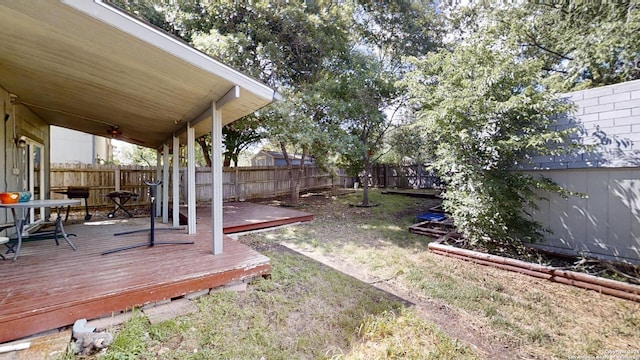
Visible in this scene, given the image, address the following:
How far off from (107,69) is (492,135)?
5.62 metres

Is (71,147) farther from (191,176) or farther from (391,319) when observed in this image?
(391,319)

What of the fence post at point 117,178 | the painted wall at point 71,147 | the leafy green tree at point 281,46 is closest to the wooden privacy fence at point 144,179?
the fence post at point 117,178

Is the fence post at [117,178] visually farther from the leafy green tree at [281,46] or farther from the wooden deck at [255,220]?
the leafy green tree at [281,46]

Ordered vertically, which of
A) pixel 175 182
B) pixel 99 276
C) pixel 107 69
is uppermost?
pixel 107 69

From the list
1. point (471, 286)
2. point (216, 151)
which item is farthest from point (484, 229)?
point (216, 151)

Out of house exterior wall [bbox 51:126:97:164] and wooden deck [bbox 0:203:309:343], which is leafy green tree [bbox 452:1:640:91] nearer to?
wooden deck [bbox 0:203:309:343]

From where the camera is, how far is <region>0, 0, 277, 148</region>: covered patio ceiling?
6.91 feet

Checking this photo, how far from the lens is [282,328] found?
252cm

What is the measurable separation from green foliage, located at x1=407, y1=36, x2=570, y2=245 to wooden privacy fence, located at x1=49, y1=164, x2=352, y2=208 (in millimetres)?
7915

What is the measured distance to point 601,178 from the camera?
4098mm

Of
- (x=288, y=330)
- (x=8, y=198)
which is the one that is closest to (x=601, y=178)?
(x=288, y=330)

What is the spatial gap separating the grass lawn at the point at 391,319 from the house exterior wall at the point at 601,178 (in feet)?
4.54

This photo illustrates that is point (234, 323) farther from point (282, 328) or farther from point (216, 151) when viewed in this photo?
point (216, 151)

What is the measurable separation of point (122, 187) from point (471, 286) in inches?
388
